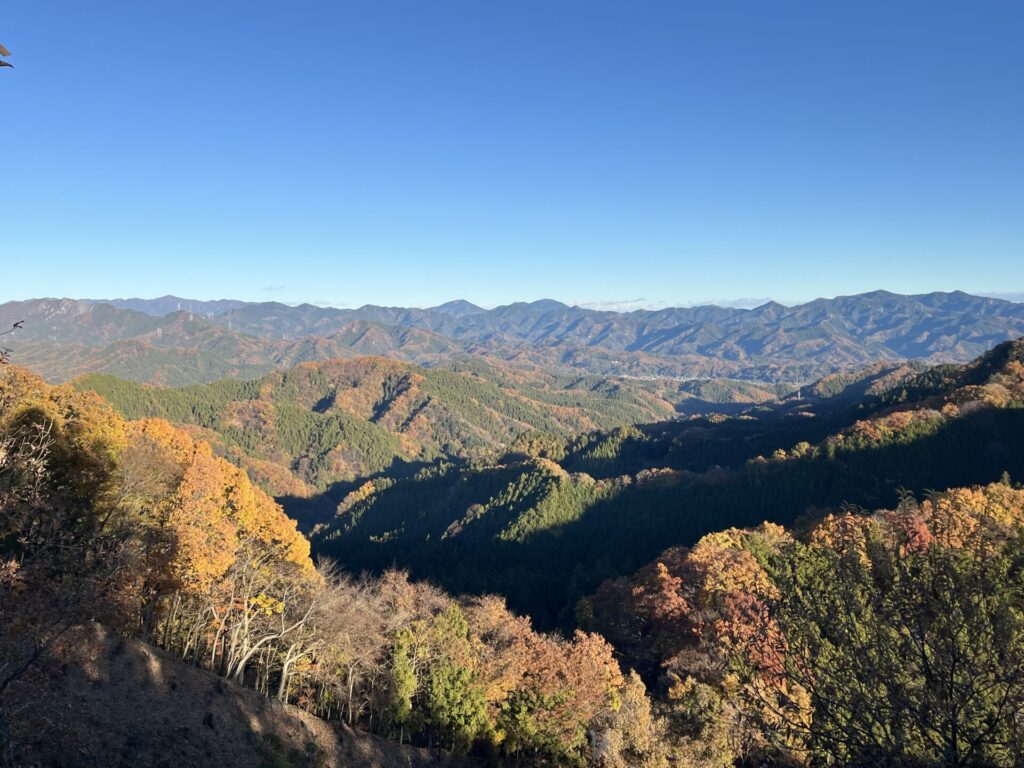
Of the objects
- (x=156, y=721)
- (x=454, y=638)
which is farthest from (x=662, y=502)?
(x=156, y=721)

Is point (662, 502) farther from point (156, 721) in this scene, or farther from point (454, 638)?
point (156, 721)

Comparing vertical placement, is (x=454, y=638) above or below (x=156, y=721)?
below

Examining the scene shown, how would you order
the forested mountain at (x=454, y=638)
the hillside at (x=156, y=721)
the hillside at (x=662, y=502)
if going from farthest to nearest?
the hillside at (x=662, y=502)
the hillside at (x=156, y=721)
the forested mountain at (x=454, y=638)

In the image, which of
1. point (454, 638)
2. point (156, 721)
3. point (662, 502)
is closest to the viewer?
point (156, 721)

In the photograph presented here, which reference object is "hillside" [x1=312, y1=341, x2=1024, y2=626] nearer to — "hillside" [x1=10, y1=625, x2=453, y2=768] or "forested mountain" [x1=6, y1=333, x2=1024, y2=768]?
"forested mountain" [x1=6, y1=333, x2=1024, y2=768]

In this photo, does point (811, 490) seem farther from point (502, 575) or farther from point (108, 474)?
point (108, 474)

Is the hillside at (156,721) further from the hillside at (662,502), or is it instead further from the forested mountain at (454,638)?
the hillside at (662,502)

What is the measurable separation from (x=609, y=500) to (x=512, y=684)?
110291mm

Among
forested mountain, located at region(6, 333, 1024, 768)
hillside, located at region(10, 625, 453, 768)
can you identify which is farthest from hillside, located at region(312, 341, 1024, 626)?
hillside, located at region(10, 625, 453, 768)

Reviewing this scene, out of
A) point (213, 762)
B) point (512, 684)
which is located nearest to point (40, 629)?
point (213, 762)

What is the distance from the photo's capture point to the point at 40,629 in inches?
641

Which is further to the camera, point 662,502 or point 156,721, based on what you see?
point 662,502

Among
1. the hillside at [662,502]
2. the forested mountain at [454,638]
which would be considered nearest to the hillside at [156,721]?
the forested mountain at [454,638]

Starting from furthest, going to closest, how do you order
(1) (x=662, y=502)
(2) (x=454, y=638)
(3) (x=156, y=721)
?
(1) (x=662, y=502) < (2) (x=454, y=638) < (3) (x=156, y=721)
